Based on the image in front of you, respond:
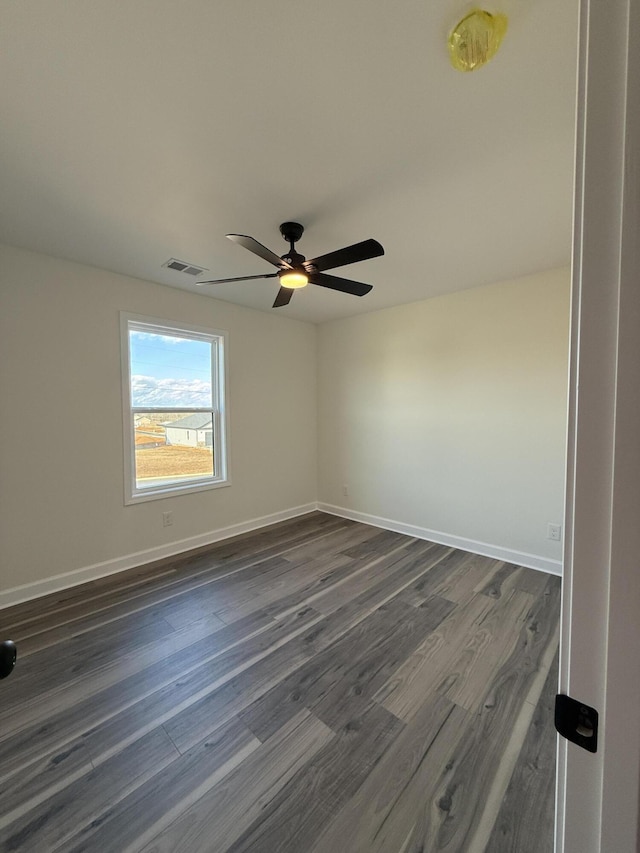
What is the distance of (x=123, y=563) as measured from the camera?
3027 millimetres

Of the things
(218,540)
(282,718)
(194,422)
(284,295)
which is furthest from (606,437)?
(218,540)

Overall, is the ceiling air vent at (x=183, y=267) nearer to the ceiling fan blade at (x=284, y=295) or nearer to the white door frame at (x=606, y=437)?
the ceiling fan blade at (x=284, y=295)

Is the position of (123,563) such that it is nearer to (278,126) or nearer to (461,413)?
(278,126)

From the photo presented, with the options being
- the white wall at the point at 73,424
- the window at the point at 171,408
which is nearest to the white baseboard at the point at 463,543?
the white wall at the point at 73,424

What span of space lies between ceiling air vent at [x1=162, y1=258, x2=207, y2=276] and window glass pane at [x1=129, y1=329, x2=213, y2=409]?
706 mm

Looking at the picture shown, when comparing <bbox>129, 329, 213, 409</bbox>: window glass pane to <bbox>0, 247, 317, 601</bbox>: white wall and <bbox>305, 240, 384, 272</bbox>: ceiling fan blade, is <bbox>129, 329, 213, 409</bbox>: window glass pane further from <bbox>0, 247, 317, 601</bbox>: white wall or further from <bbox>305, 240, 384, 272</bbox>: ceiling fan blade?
<bbox>305, 240, 384, 272</bbox>: ceiling fan blade

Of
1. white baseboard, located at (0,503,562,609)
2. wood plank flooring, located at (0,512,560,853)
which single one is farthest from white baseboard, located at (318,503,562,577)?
wood plank flooring, located at (0,512,560,853)

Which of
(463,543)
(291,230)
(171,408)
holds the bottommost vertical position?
(463,543)

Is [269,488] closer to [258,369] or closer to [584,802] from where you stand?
[258,369]

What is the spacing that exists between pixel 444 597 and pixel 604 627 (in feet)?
7.91

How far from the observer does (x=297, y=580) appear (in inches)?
111

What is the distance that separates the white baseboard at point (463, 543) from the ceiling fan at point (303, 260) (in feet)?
8.48

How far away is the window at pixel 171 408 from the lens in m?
3.11

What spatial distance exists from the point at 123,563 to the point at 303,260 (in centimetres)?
290
